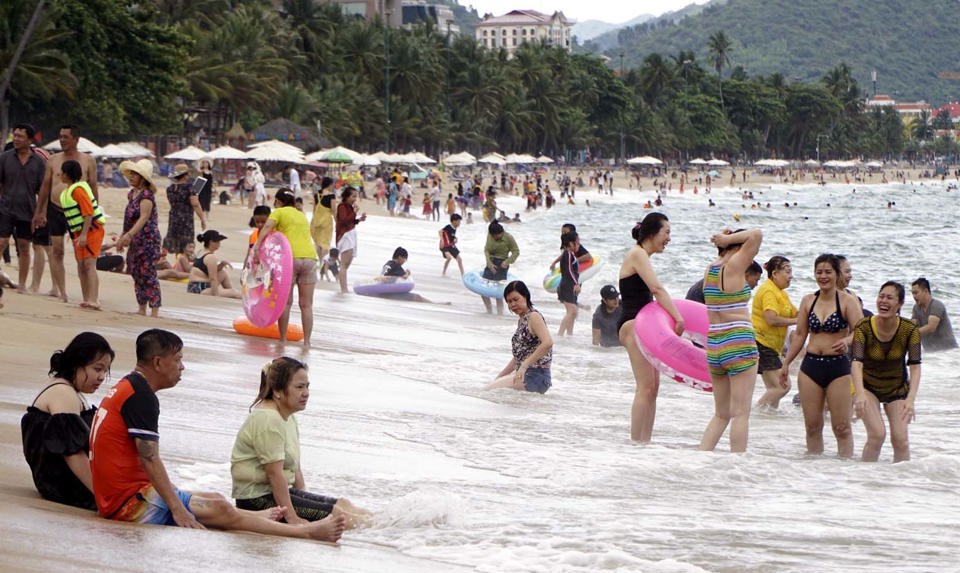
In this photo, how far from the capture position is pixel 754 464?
6.94m

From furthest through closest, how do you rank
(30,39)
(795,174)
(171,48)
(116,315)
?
(795,174) < (171,48) < (30,39) < (116,315)

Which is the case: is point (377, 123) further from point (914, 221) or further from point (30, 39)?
point (30, 39)

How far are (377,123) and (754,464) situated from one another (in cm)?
7143

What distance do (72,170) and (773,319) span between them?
217 inches

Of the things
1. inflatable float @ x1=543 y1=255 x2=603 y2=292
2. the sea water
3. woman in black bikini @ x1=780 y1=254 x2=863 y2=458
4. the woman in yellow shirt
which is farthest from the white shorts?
woman in black bikini @ x1=780 y1=254 x2=863 y2=458

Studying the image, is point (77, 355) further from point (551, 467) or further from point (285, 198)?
point (285, 198)

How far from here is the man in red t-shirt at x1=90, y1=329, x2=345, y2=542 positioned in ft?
14.9

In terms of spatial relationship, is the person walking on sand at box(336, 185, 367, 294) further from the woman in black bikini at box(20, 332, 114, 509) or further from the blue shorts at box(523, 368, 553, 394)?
the woman in black bikini at box(20, 332, 114, 509)

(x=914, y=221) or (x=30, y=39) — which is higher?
(x=30, y=39)

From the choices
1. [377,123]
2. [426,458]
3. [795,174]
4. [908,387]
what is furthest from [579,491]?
[795,174]

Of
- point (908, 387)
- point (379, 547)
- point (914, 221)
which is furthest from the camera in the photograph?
point (914, 221)

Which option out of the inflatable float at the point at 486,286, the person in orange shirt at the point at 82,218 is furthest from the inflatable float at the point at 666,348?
the inflatable float at the point at 486,286

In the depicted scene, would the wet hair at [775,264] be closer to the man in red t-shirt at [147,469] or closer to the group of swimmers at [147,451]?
the group of swimmers at [147,451]

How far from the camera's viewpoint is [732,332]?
7039 mm
